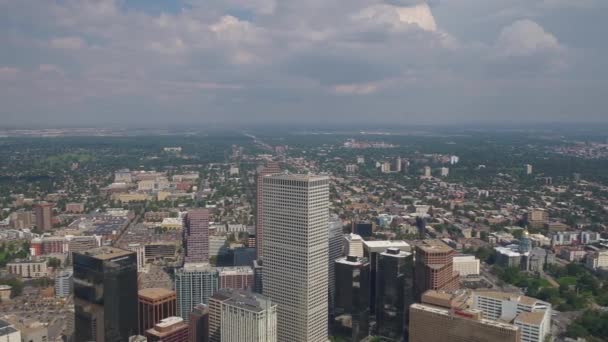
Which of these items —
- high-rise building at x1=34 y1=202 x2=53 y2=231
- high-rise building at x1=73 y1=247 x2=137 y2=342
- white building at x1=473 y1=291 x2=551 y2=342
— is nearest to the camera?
high-rise building at x1=73 y1=247 x2=137 y2=342

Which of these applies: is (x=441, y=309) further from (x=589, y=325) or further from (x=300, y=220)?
(x=589, y=325)

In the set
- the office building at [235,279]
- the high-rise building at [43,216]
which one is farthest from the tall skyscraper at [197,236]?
the high-rise building at [43,216]

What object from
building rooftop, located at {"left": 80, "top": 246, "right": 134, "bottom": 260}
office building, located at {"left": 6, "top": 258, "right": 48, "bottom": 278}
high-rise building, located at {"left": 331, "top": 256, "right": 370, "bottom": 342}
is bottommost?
office building, located at {"left": 6, "top": 258, "right": 48, "bottom": 278}

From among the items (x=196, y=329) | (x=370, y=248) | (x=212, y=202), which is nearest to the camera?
(x=196, y=329)

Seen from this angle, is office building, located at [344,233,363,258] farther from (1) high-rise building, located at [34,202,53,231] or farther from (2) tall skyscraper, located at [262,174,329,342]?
(1) high-rise building, located at [34,202,53,231]

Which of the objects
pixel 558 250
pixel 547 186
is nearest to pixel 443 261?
pixel 558 250

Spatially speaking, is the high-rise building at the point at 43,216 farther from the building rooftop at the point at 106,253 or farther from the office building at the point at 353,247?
the office building at the point at 353,247

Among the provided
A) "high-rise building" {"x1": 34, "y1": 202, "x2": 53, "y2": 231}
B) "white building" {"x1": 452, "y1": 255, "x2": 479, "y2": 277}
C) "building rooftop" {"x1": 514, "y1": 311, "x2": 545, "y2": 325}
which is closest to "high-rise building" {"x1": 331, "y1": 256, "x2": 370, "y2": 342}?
"building rooftop" {"x1": 514, "y1": 311, "x2": 545, "y2": 325}
